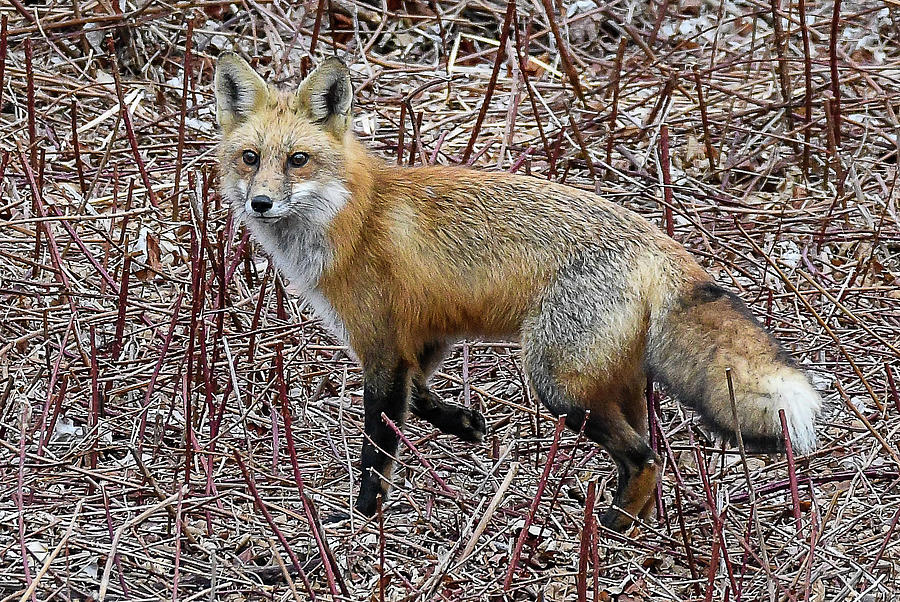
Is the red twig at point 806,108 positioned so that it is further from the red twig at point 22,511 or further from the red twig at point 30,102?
the red twig at point 22,511

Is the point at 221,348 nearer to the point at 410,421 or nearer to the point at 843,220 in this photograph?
the point at 410,421

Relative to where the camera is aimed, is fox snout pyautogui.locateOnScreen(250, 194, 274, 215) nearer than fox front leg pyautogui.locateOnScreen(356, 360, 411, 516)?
Yes

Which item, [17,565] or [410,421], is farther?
[410,421]

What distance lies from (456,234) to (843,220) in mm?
3564

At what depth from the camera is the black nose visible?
169 inches

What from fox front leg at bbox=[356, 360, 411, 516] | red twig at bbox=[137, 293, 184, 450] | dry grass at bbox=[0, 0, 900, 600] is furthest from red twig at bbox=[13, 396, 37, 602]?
fox front leg at bbox=[356, 360, 411, 516]

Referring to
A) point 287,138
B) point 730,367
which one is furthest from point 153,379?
point 730,367

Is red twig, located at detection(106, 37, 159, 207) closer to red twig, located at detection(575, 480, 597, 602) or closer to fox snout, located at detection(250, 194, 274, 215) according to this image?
fox snout, located at detection(250, 194, 274, 215)

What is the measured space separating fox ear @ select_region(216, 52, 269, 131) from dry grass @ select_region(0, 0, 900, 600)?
73 cm

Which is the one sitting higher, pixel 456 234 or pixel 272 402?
pixel 456 234

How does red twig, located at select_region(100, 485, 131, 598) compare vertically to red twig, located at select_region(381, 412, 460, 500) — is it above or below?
below

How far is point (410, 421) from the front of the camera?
19.0 feet

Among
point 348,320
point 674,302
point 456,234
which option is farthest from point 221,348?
point 674,302

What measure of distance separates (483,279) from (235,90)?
1314mm
